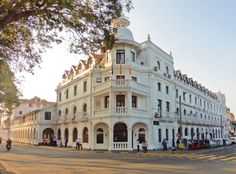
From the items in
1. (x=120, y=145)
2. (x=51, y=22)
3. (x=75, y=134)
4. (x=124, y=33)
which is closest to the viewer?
(x=51, y=22)

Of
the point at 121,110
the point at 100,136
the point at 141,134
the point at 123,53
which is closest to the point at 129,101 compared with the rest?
the point at 121,110

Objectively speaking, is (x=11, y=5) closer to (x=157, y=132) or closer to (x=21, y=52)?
(x=21, y=52)

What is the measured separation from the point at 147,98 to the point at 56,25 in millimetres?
26656

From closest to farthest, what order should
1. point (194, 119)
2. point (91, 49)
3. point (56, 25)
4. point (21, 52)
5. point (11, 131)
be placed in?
point (56, 25)
point (91, 49)
point (21, 52)
point (194, 119)
point (11, 131)

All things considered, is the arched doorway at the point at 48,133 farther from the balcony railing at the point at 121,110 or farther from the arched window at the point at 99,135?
the balcony railing at the point at 121,110

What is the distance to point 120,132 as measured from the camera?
111ft

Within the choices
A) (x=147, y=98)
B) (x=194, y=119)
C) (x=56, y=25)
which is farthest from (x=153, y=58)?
(x=56, y=25)

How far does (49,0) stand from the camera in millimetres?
8703

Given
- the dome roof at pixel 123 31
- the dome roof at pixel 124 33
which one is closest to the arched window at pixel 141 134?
the dome roof at pixel 123 31

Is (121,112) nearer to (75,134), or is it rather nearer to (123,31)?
(123,31)

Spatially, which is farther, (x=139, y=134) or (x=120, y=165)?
(x=139, y=134)

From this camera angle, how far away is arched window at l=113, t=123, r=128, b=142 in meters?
33.6

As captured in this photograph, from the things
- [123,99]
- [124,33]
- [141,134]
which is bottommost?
[141,134]

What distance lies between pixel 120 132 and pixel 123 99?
389 centimetres
